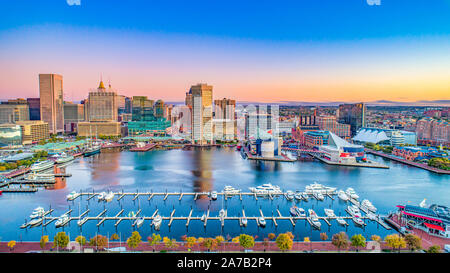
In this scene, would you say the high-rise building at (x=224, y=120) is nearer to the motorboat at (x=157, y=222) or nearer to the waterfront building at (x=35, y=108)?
the waterfront building at (x=35, y=108)

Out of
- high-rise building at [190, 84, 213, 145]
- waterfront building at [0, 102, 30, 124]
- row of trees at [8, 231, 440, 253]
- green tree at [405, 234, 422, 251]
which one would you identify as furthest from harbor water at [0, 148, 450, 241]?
waterfront building at [0, 102, 30, 124]

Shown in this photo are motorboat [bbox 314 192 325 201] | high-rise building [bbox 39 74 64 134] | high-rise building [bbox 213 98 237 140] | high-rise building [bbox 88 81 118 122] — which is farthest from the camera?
high-rise building [bbox 88 81 118 122]

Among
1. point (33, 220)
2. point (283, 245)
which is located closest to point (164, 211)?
point (33, 220)

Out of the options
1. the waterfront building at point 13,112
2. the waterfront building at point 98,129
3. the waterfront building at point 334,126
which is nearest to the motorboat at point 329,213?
the waterfront building at point 334,126

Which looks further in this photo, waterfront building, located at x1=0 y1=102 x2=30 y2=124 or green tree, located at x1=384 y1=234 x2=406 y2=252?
waterfront building, located at x1=0 y1=102 x2=30 y2=124

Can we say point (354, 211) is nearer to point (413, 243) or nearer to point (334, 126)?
point (413, 243)

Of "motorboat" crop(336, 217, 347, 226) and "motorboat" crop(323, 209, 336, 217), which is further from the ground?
"motorboat" crop(323, 209, 336, 217)

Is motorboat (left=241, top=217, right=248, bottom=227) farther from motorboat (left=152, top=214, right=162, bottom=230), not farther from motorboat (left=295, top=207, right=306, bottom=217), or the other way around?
motorboat (left=152, top=214, right=162, bottom=230)

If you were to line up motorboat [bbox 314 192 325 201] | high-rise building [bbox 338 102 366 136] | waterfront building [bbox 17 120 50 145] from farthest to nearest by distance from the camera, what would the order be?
1. high-rise building [bbox 338 102 366 136]
2. waterfront building [bbox 17 120 50 145]
3. motorboat [bbox 314 192 325 201]
